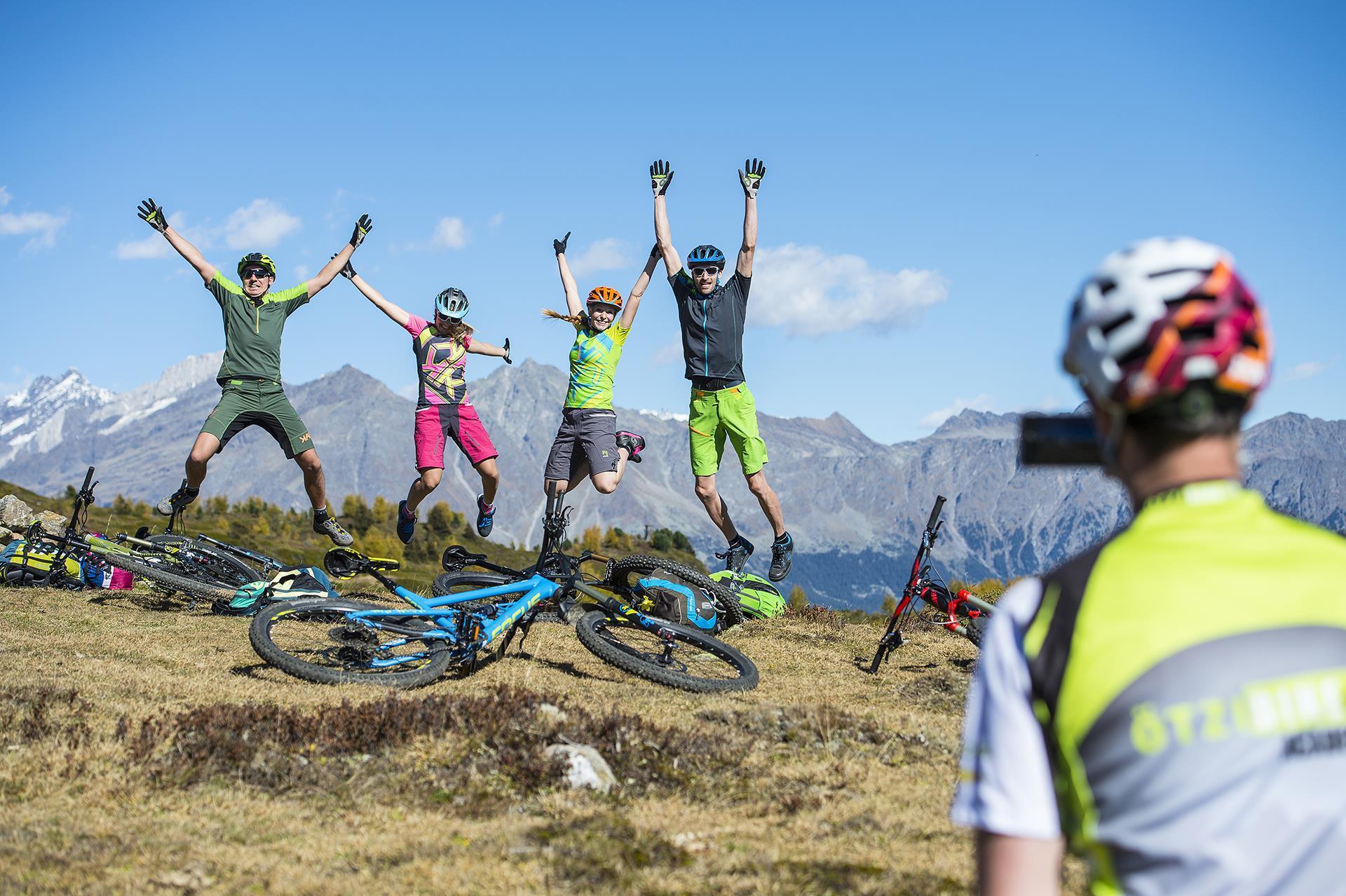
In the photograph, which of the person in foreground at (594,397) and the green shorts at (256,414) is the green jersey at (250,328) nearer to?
the green shorts at (256,414)

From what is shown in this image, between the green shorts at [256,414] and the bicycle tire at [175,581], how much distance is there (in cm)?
157

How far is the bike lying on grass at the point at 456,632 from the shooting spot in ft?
27.7

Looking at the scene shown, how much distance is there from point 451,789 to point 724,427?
7.64 m

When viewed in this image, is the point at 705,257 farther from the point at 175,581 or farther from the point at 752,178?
the point at 175,581

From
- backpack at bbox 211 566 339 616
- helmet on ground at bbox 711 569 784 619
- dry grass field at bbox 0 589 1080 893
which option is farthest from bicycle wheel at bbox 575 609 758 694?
helmet on ground at bbox 711 569 784 619

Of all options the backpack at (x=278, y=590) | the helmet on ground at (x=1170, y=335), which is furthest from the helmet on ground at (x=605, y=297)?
the helmet on ground at (x=1170, y=335)

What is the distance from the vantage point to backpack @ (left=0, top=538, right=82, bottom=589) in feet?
43.1

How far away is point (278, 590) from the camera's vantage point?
10836 mm

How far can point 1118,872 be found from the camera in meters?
1.74

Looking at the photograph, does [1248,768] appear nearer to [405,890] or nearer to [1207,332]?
[1207,332]

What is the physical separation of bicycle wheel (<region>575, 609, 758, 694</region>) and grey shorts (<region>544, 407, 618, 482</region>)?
10.7ft

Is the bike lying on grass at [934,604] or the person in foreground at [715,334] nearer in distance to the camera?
the bike lying on grass at [934,604]

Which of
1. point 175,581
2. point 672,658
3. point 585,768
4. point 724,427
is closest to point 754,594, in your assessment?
point 724,427

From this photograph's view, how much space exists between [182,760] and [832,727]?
4039mm
